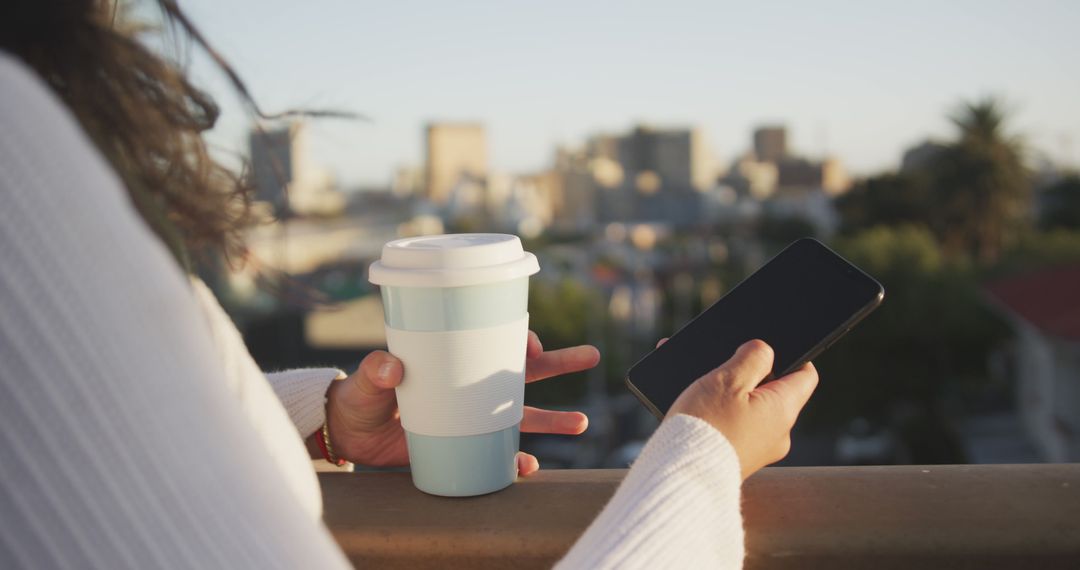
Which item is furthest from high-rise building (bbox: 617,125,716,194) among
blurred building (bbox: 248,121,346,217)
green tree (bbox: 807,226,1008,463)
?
blurred building (bbox: 248,121,346,217)

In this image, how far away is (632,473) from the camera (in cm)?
95

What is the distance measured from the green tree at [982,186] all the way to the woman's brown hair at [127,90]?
3248 cm

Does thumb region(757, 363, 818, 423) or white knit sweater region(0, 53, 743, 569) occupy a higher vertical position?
white knit sweater region(0, 53, 743, 569)

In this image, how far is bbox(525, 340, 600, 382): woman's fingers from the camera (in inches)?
55.8

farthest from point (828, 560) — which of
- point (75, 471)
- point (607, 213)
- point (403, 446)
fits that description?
point (607, 213)

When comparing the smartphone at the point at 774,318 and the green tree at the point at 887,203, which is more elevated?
the smartphone at the point at 774,318

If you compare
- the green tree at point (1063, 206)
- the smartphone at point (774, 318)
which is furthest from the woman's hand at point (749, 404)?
the green tree at point (1063, 206)

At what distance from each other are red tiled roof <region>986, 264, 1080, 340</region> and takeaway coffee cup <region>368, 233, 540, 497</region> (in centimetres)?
1357

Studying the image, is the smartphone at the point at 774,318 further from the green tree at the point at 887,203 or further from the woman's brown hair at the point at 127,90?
the green tree at the point at 887,203

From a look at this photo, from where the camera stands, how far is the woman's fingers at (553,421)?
4.63 feet

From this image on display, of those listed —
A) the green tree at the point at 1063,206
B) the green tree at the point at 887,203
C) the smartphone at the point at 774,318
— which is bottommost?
the green tree at the point at 1063,206

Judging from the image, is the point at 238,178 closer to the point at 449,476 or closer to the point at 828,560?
the point at 449,476

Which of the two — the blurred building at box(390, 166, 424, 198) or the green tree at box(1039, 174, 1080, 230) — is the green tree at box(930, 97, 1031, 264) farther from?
the blurred building at box(390, 166, 424, 198)

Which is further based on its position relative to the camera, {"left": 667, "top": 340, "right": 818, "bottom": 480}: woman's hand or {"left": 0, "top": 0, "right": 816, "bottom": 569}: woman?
{"left": 667, "top": 340, "right": 818, "bottom": 480}: woman's hand
